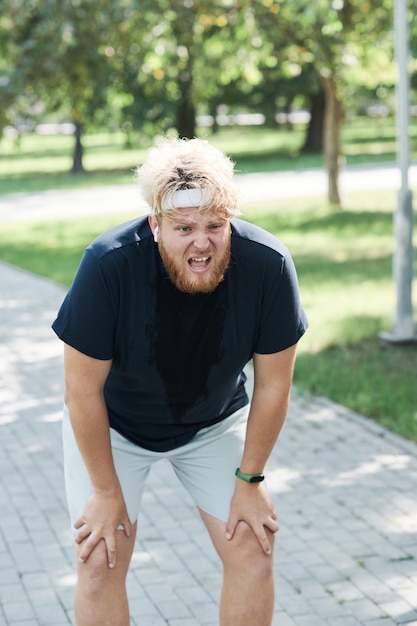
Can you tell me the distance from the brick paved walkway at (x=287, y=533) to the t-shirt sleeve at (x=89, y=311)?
1.62 metres

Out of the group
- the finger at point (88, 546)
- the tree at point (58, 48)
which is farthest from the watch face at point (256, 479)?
the tree at point (58, 48)

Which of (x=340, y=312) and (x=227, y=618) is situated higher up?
(x=227, y=618)

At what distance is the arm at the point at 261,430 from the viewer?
3229 mm

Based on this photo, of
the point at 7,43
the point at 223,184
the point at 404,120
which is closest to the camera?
the point at 223,184

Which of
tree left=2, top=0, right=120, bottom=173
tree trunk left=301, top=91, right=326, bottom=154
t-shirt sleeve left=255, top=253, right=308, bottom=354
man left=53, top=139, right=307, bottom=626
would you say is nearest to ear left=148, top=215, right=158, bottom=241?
man left=53, top=139, right=307, bottom=626

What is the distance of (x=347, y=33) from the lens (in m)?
17.1

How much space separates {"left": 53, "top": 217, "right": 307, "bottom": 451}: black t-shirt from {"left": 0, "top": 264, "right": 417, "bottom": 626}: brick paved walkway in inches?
52.6

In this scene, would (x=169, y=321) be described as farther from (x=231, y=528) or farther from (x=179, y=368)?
(x=231, y=528)

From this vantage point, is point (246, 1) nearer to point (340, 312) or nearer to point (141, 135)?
point (340, 312)

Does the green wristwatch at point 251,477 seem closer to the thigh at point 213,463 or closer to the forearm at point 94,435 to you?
the thigh at point 213,463

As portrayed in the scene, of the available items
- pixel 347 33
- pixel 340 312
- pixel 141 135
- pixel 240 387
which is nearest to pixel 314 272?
pixel 340 312

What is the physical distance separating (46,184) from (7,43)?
15826 mm

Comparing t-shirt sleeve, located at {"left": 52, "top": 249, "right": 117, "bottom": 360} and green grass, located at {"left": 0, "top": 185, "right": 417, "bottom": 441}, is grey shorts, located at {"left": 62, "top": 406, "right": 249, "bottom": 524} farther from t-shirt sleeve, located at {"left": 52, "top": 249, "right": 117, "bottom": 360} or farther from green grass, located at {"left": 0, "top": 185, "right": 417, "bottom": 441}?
green grass, located at {"left": 0, "top": 185, "right": 417, "bottom": 441}

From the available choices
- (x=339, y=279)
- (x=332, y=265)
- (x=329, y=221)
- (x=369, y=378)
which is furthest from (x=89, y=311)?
(x=329, y=221)
